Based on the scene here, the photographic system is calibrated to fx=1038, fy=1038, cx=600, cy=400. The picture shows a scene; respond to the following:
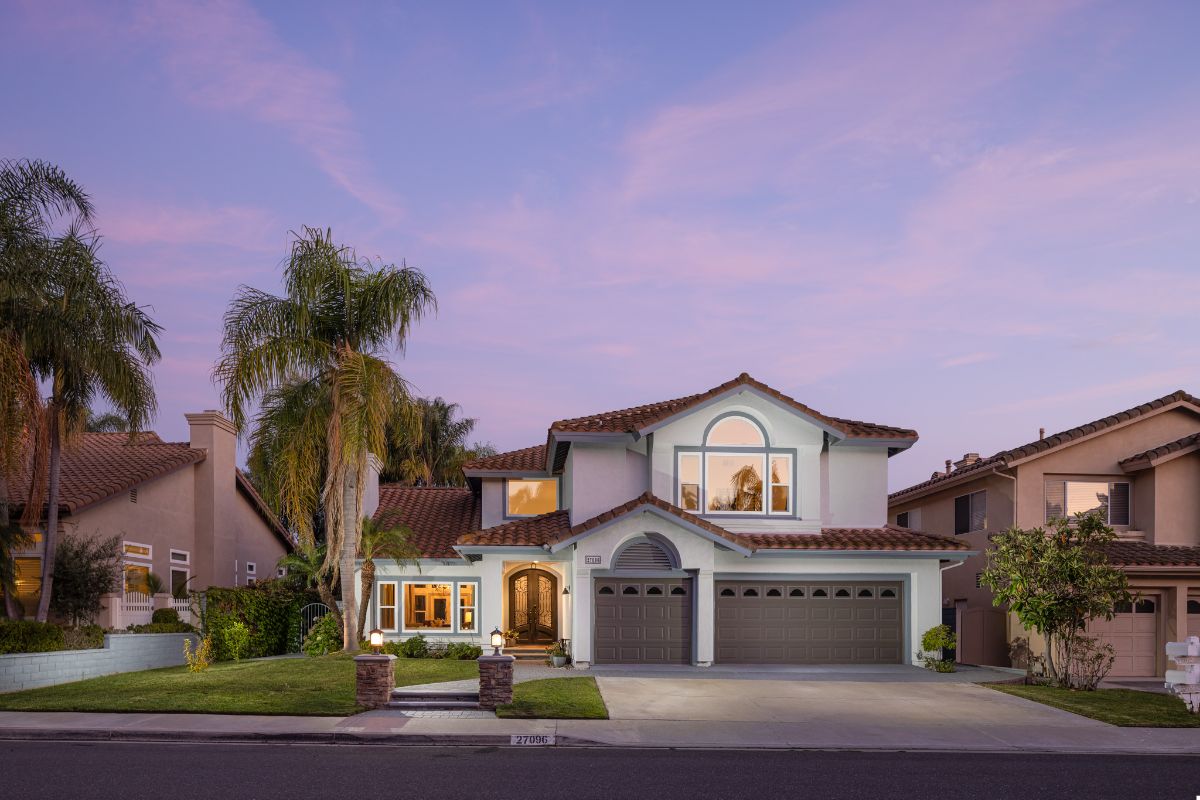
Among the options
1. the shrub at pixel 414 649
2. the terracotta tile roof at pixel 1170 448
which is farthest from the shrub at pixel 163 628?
the terracotta tile roof at pixel 1170 448

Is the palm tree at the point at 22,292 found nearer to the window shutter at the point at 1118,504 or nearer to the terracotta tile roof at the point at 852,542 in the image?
the terracotta tile roof at the point at 852,542

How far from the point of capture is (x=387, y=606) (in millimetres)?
27328

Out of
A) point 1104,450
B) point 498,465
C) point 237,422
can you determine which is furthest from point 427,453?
point 1104,450

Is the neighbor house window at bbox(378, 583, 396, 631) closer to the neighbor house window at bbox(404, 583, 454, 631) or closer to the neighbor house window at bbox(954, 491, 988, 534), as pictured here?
the neighbor house window at bbox(404, 583, 454, 631)

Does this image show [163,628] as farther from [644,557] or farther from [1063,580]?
[1063,580]

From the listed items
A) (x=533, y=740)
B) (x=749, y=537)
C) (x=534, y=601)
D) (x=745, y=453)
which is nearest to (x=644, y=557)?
(x=749, y=537)

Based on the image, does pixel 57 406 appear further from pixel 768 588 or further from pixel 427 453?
pixel 427 453

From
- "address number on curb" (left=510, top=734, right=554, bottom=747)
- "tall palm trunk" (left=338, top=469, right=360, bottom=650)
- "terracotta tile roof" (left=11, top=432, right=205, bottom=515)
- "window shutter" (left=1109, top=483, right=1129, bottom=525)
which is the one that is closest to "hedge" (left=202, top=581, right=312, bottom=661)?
"tall palm trunk" (left=338, top=469, right=360, bottom=650)

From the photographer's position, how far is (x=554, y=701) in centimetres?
1756

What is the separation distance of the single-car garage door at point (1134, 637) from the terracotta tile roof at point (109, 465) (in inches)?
957

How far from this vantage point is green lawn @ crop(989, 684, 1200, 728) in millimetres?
17234

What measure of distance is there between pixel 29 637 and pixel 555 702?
10531mm

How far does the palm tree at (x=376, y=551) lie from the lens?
85.9 ft

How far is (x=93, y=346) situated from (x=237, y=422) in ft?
11.3
